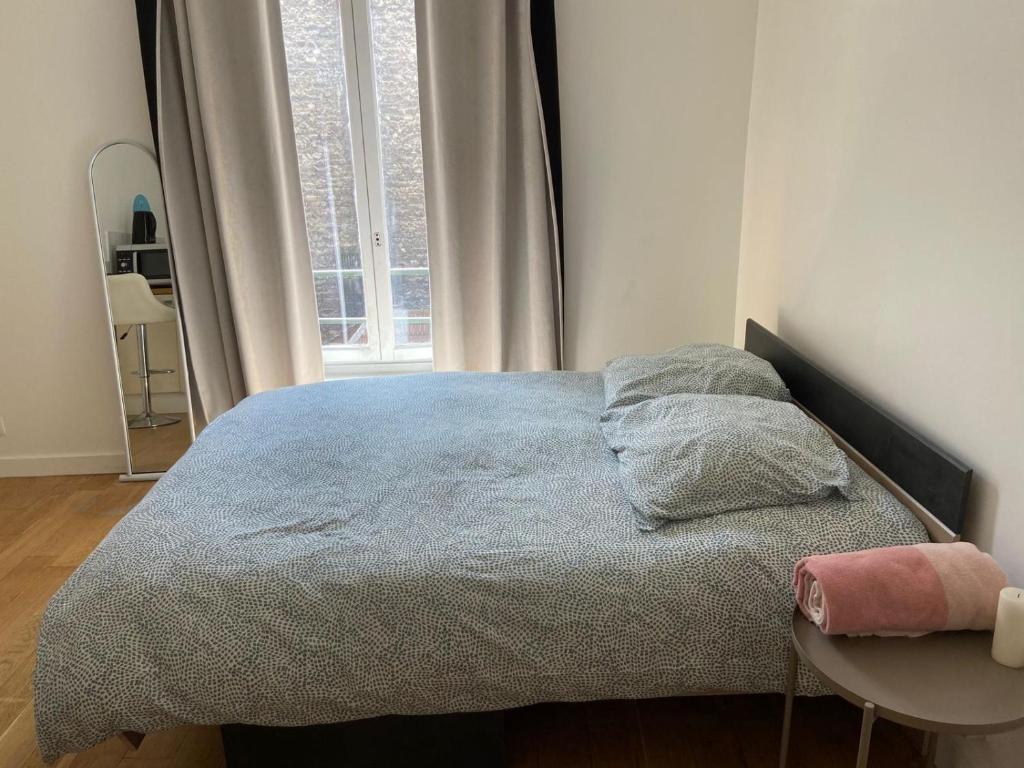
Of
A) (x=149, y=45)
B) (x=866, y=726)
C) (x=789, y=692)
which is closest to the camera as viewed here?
(x=866, y=726)

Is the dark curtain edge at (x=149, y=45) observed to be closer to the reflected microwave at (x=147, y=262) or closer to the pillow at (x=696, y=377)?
the reflected microwave at (x=147, y=262)

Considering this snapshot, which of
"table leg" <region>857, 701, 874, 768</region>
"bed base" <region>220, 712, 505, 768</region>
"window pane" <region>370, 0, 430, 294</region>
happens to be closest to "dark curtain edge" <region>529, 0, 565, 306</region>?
"window pane" <region>370, 0, 430, 294</region>

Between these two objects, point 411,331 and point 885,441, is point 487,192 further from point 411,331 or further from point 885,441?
point 885,441

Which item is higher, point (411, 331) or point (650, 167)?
point (650, 167)

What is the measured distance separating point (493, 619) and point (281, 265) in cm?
222

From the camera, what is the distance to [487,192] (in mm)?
3162

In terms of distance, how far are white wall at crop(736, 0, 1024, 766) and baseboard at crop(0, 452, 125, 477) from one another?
3019 millimetres

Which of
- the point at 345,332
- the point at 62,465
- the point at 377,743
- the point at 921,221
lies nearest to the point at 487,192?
the point at 345,332

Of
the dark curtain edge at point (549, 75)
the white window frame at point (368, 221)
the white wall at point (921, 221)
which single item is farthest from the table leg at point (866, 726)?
the white window frame at point (368, 221)

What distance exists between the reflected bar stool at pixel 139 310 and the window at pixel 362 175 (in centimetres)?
69

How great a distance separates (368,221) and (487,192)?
22.7 inches

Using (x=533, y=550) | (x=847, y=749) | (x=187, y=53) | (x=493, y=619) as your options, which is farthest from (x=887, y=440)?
(x=187, y=53)

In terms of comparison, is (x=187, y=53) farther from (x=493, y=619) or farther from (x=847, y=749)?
(x=847, y=749)

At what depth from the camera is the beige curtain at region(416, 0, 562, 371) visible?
3002 mm
